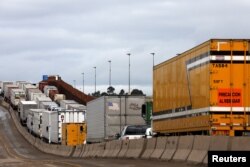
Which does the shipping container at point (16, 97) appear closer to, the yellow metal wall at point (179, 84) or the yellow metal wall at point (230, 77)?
the yellow metal wall at point (179, 84)

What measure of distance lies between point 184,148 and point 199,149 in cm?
190

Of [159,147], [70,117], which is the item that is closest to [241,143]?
[159,147]

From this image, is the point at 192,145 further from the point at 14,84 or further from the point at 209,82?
the point at 14,84

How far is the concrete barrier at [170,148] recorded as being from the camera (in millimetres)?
26828

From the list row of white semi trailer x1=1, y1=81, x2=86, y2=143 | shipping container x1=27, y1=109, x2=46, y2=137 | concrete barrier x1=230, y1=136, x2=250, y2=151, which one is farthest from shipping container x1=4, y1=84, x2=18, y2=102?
concrete barrier x1=230, y1=136, x2=250, y2=151

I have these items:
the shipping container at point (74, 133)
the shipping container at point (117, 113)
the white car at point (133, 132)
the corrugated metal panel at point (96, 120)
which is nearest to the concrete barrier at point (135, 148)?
the white car at point (133, 132)

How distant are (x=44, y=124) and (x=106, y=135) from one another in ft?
102

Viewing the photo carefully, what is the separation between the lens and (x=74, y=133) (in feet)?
201

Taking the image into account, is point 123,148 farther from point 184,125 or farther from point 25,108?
point 25,108

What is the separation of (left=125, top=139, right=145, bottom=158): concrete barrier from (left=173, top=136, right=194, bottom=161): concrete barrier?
17.8 ft

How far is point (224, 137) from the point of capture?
2138cm

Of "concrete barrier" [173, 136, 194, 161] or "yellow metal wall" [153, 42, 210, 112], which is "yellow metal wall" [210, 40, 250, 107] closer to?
"yellow metal wall" [153, 42, 210, 112]

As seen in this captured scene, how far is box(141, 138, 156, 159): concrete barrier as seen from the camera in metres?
30.2

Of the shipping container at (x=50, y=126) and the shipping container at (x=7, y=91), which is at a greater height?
the shipping container at (x=7, y=91)
